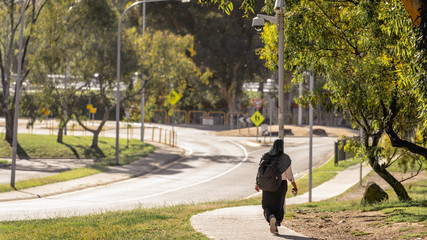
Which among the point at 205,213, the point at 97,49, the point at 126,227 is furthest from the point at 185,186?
the point at 97,49

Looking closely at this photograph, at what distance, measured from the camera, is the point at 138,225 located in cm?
1248

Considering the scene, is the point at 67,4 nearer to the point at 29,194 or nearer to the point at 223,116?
the point at 29,194

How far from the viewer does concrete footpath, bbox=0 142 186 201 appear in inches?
929

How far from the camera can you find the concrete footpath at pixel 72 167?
2360 cm

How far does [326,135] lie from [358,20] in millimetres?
41637

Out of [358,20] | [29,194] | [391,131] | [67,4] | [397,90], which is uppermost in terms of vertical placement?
[67,4]

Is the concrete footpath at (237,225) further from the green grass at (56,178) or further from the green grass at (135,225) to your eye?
the green grass at (56,178)

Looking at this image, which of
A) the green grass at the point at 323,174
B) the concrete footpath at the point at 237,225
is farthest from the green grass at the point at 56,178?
the concrete footpath at the point at 237,225

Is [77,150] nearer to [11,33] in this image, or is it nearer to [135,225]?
[11,33]

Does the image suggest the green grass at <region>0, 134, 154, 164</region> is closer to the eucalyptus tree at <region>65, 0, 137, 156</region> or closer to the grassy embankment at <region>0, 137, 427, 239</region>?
the eucalyptus tree at <region>65, 0, 137, 156</region>

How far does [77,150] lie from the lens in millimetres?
40031

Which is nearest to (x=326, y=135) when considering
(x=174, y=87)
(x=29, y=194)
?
(x=174, y=87)

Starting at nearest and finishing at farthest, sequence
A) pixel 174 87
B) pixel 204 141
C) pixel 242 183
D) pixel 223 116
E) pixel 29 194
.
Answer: pixel 29 194
pixel 242 183
pixel 174 87
pixel 204 141
pixel 223 116

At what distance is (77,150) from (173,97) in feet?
23.2
